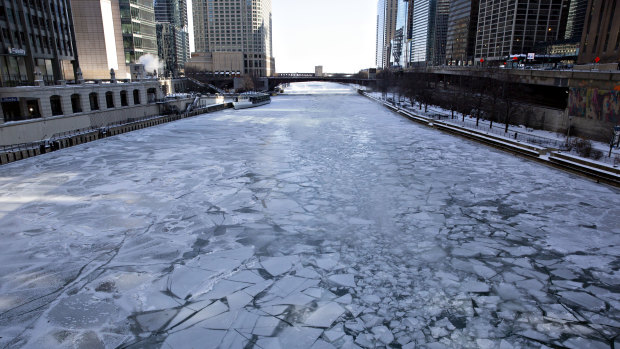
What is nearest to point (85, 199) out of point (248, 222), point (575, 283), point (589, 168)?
point (248, 222)

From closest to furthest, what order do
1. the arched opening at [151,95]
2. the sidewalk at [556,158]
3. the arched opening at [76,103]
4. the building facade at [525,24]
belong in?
the sidewalk at [556,158], the arched opening at [76,103], the arched opening at [151,95], the building facade at [525,24]

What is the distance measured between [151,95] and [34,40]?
622 inches

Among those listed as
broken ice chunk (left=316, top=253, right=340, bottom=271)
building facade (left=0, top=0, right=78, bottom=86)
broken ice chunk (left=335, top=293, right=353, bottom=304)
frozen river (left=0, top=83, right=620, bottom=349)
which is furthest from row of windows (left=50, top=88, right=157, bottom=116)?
broken ice chunk (left=335, top=293, right=353, bottom=304)

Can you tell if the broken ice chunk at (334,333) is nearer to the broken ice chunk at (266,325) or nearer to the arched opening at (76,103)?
the broken ice chunk at (266,325)

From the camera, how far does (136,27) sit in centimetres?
7456

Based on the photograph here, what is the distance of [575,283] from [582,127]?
101 ft

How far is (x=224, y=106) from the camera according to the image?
66.9m

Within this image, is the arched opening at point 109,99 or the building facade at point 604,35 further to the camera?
A: the building facade at point 604,35

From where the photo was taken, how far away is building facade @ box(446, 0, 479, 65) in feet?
522

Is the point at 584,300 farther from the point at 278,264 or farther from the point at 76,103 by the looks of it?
the point at 76,103

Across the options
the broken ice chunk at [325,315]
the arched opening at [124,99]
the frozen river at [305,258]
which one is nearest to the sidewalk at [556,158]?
the frozen river at [305,258]

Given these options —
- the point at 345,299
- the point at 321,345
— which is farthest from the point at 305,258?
the point at 321,345

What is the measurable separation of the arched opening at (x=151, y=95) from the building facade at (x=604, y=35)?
63.0m

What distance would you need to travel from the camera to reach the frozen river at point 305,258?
7723 millimetres
